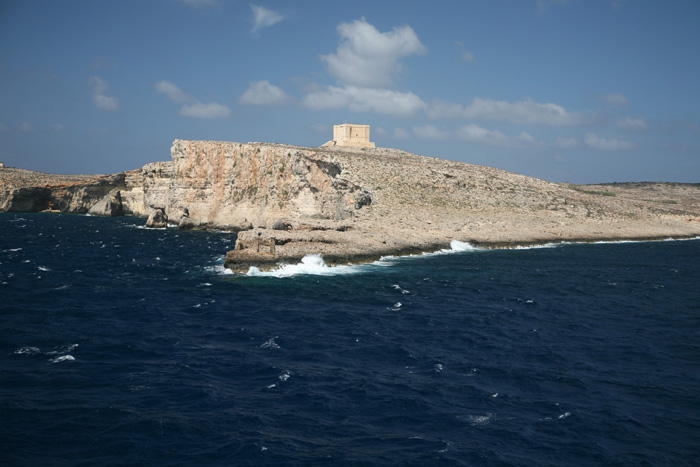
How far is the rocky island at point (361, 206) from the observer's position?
46656mm

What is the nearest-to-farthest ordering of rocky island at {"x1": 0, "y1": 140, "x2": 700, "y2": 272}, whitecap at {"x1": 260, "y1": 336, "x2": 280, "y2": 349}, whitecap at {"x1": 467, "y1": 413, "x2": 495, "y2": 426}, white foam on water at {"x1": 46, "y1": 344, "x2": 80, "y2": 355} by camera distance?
whitecap at {"x1": 467, "y1": 413, "x2": 495, "y2": 426}, white foam on water at {"x1": 46, "y1": 344, "x2": 80, "y2": 355}, whitecap at {"x1": 260, "y1": 336, "x2": 280, "y2": 349}, rocky island at {"x1": 0, "y1": 140, "x2": 700, "y2": 272}

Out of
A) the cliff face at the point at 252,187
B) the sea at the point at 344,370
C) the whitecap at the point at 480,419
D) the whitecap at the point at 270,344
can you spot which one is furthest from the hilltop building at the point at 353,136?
the whitecap at the point at 480,419

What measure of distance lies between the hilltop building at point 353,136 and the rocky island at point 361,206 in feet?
13.8

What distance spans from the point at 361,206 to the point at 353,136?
4366cm

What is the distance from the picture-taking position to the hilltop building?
10575 cm

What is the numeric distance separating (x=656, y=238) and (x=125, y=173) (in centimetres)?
9099

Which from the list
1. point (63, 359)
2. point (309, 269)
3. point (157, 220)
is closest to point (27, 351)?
point (63, 359)

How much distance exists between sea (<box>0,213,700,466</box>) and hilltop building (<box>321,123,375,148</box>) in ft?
230

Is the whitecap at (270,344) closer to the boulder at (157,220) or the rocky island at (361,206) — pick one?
the rocky island at (361,206)

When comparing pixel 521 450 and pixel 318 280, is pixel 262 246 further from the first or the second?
pixel 521 450

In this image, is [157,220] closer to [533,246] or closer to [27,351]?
[533,246]

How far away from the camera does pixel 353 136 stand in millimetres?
106375

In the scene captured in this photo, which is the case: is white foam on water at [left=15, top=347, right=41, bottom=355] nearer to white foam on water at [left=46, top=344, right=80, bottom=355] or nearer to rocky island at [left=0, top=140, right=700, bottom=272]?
white foam on water at [left=46, top=344, right=80, bottom=355]

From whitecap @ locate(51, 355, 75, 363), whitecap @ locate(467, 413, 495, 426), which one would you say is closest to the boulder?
whitecap @ locate(51, 355, 75, 363)
